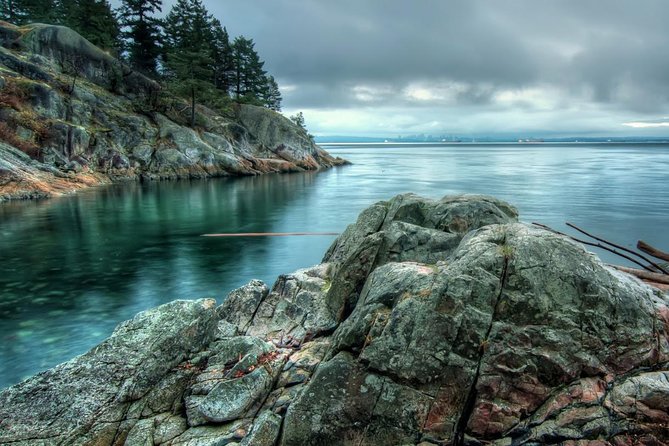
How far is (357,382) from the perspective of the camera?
7.77 metres

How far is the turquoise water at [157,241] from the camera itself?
15539mm

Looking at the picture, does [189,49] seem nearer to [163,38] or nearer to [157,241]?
[163,38]

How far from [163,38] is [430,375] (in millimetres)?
86412

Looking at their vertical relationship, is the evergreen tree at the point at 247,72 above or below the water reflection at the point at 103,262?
above

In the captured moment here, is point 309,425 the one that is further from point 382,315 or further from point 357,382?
point 382,315

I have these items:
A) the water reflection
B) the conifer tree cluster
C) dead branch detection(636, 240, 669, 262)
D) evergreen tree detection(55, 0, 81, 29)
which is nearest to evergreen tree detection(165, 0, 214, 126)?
the conifer tree cluster

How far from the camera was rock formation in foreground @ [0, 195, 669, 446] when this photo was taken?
7.26m

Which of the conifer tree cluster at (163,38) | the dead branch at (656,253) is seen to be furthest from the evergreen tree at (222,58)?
the dead branch at (656,253)

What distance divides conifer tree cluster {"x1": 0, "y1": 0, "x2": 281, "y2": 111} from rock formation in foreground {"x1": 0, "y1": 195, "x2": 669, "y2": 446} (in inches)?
2647

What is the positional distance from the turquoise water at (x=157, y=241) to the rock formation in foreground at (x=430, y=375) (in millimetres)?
4978

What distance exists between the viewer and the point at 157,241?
93.0 ft

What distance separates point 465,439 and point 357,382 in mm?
1996

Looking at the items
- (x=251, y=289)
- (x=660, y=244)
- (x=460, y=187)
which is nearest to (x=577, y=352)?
(x=251, y=289)

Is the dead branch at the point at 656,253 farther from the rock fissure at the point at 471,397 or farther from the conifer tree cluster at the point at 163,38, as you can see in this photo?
the conifer tree cluster at the point at 163,38
